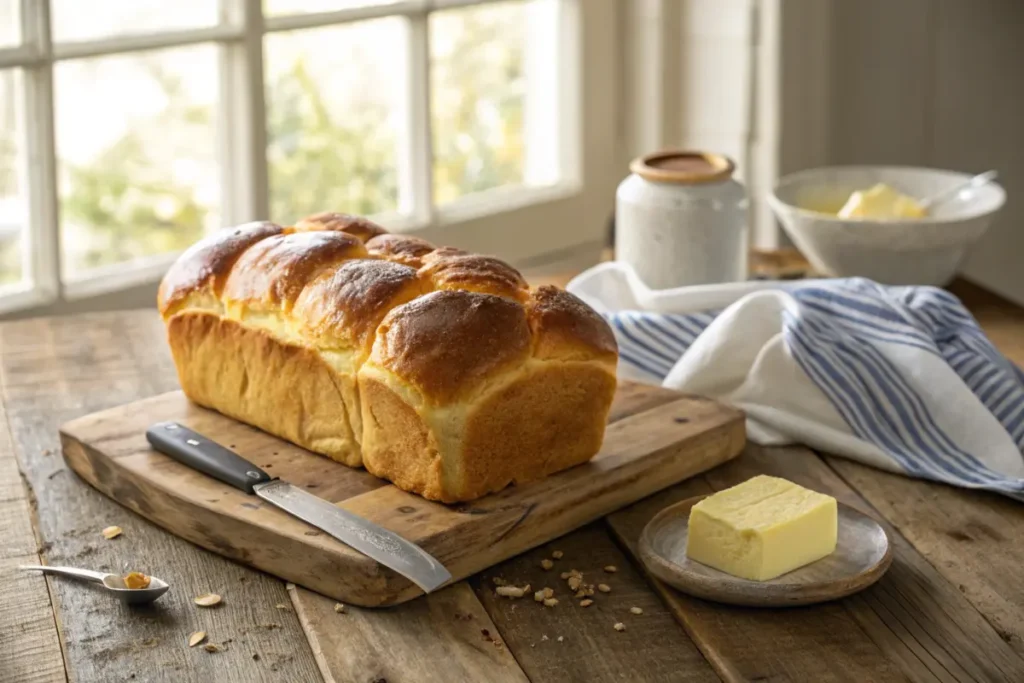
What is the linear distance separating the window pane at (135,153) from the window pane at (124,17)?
0.13 feet

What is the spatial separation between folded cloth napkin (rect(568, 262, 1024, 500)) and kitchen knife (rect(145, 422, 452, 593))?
19.5 inches

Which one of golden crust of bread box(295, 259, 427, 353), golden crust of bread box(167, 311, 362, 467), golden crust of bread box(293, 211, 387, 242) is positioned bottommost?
golden crust of bread box(167, 311, 362, 467)

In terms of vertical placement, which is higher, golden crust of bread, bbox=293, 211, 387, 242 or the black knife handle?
golden crust of bread, bbox=293, 211, 387, 242

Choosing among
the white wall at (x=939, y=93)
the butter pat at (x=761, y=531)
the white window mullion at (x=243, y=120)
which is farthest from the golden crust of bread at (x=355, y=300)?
the white wall at (x=939, y=93)

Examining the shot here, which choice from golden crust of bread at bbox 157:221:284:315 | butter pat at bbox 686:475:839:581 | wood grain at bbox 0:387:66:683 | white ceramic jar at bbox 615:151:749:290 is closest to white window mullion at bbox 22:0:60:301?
golden crust of bread at bbox 157:221:284:315

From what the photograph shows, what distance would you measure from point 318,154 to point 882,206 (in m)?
0.95

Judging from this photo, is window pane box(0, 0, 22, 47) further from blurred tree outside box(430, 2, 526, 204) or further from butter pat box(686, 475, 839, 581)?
butter pat box(686, 475, 839, 581)

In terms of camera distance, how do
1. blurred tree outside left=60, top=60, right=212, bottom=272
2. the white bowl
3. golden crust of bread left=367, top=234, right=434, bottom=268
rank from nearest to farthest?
golden crust of bread left=367, top=234, right=434, bottom=268, the white bowl, blurred tree outside left=60, top=60, right=212, bottom=272

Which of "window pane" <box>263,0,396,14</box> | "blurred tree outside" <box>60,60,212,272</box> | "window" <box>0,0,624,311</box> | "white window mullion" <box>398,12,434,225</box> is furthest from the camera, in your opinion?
"white window mullion" <box>398,12,434,225</box>

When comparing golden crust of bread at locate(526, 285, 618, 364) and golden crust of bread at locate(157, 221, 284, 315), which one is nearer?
golden crust of bread at locate(526, 285, 618, 364)

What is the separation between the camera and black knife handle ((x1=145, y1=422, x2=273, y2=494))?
1154mm

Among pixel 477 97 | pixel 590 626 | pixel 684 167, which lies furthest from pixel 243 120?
pixel 590 626

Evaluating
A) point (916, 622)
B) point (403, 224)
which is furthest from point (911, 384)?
point (403, 224)

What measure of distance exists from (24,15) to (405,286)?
89 centimetres
